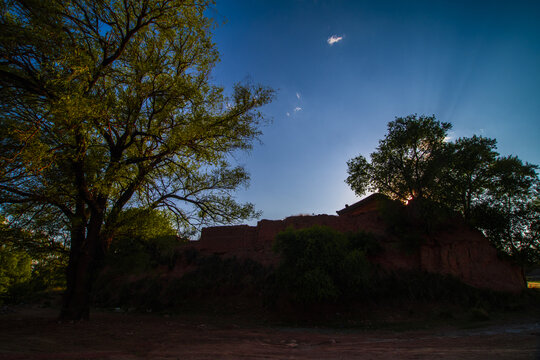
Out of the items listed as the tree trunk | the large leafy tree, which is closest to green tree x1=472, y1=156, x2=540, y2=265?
the large leafy tree

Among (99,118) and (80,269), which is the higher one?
(99,118)

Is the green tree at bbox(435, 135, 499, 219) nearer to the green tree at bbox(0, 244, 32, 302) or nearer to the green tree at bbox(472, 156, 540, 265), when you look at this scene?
the green tree at bbox(472, 156, 540, 265)

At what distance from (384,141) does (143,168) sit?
59.9ft

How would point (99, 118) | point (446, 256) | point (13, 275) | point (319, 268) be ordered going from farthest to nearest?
point (13, 275)
point (446, 256)
point (319, 268)
point (99, 118)

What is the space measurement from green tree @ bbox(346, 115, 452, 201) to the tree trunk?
58.5 feet

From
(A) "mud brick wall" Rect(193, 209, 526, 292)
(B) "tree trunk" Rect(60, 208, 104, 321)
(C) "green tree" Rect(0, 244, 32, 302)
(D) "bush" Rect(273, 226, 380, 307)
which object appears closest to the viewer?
(B) "tree trunk" Rect(60, 208, 104, 321)

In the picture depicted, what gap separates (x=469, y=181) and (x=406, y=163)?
4220 millimetres

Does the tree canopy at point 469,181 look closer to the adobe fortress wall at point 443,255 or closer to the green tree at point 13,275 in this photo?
the adobe fortress wall at point 443,255

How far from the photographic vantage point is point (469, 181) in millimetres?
19031

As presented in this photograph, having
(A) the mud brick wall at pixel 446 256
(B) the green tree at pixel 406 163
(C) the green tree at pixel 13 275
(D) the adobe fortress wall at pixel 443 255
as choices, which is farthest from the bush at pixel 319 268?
(C) the green tree at pixel 13 275

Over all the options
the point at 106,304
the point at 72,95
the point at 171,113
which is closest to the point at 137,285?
the point at 106,304

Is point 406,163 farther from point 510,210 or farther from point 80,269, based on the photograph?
point 80,269

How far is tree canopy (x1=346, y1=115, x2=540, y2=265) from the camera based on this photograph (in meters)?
18.1

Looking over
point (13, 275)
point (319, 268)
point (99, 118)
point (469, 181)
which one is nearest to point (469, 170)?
point (469, 181)
